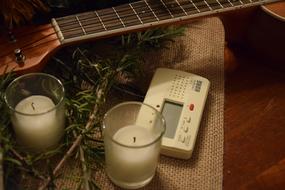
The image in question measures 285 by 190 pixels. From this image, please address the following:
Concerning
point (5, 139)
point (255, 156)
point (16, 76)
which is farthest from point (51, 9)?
point (255, 156)

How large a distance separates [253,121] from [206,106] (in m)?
0.08

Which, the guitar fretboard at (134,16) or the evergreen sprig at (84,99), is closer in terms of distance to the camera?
the evergreen sprig at (84,99)

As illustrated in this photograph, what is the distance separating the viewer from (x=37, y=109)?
0.63 m

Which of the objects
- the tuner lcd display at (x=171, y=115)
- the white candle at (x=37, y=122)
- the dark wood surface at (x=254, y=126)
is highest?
the white candle at (x=37, y=122)

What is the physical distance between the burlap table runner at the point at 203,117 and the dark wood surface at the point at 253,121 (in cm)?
2

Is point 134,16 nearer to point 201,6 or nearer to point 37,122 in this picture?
point 201,6

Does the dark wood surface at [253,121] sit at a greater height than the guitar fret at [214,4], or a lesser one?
lesser

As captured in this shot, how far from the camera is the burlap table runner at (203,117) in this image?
633 millimetres

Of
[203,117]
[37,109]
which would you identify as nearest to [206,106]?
[203,117]

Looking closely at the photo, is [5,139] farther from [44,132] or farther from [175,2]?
[175,2]

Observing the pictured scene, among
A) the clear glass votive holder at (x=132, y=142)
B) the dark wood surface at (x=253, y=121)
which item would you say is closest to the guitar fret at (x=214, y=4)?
the dark wood surface at (x=253, y=121)

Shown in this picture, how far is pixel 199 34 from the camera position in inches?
A: 33.3

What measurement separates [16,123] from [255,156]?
1.11 feet

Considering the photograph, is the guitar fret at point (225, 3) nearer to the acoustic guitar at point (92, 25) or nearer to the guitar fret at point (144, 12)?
the acoustic guitar at point (92, 25)
